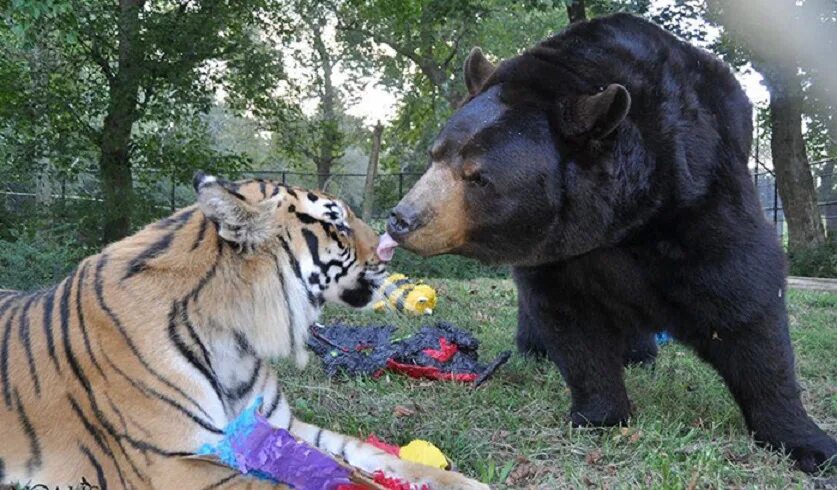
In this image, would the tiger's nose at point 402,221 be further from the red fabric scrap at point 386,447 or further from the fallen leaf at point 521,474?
the fallen leaf at point 521,474

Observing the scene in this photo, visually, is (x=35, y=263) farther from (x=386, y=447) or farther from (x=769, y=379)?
(x=769, y=379)

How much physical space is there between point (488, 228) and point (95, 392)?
157cm

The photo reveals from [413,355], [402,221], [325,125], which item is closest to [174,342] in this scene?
[402,221]

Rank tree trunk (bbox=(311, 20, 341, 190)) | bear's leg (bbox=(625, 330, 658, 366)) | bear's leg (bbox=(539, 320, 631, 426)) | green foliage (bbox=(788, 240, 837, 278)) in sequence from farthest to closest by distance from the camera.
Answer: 1. tree trunk (bbox=(311, 20, 341, 190))
2. green foliage (bbox=(788, 240, 837, 278))
3. bear's leg (bbox=(625, 330, 658, 366))
4. bear's leg (bbox=(539, 320, 631, 426))

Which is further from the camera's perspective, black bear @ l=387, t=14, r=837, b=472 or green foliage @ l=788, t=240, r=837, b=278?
green foliage @ l=788, t=240, r=837, b=278

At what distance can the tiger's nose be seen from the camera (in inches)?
128

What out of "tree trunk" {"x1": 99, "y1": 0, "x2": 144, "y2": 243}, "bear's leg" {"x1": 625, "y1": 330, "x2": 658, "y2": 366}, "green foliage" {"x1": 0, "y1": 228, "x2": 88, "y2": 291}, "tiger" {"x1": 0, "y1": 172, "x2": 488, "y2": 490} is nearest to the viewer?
"tiger" {"x1": 0, "y1": 172, "x2": 488, "y2": 490}

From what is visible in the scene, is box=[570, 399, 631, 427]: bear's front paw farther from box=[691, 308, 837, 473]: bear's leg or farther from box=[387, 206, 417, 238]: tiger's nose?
box=[387, 206, 417, 238]: tiger's nose

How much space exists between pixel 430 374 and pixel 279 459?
85.9 inches

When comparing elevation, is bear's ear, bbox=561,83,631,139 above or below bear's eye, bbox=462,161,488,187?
above

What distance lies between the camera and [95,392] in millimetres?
2783

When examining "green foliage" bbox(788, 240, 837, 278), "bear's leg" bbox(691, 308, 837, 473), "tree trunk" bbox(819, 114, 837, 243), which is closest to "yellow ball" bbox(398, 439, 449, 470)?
"bear's leg" bbox(691, 308, 837, 473)

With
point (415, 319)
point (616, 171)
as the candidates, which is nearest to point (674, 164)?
point (616, 171)

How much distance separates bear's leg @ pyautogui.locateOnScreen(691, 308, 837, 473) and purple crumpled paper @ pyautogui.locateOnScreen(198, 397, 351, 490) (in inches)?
68.2
